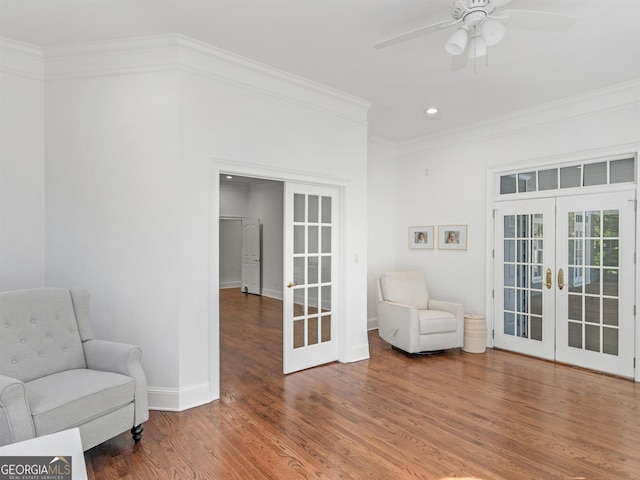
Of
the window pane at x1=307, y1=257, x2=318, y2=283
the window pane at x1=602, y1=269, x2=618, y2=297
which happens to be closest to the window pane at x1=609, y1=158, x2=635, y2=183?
the window pane at x1=602, y1=269, x2=618, y2=297

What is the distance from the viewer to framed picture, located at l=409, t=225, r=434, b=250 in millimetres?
5586

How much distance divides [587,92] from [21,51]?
5.50 metres

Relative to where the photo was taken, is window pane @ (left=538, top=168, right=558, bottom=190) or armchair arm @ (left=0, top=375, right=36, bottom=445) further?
window pane @ (left=538, top=168, right=558, bottom=190)

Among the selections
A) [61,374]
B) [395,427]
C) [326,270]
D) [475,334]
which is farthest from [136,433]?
[475,334]

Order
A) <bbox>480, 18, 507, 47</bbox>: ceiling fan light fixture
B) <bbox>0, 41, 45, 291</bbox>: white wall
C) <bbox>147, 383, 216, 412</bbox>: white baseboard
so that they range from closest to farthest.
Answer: <bbox>480, 18, 507, 47</bbox>: ceiling fan light fixture < <bbox>147, 383, 216, 412</bbox>: white baseboard < <bbox>0, 41, 45, 291</bbox>: white wall

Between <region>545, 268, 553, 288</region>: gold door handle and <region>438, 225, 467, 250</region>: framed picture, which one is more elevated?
<region>438, 225, 467, 250</region>: framed picture

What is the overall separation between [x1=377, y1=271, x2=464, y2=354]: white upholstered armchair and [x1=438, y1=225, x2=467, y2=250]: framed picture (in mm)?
642

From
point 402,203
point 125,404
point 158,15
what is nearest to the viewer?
point 125,404

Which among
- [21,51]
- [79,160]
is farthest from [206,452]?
[21,51]

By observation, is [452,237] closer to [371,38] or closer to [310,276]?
[310,276]

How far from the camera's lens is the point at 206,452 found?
244cm

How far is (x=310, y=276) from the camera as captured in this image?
4035 mm

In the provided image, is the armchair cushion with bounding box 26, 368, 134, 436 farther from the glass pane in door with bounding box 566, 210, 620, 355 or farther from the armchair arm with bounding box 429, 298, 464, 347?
the glass pane in door with bounding box 566, 210, 620, 355

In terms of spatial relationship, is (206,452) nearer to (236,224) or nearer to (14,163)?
(14,163)
